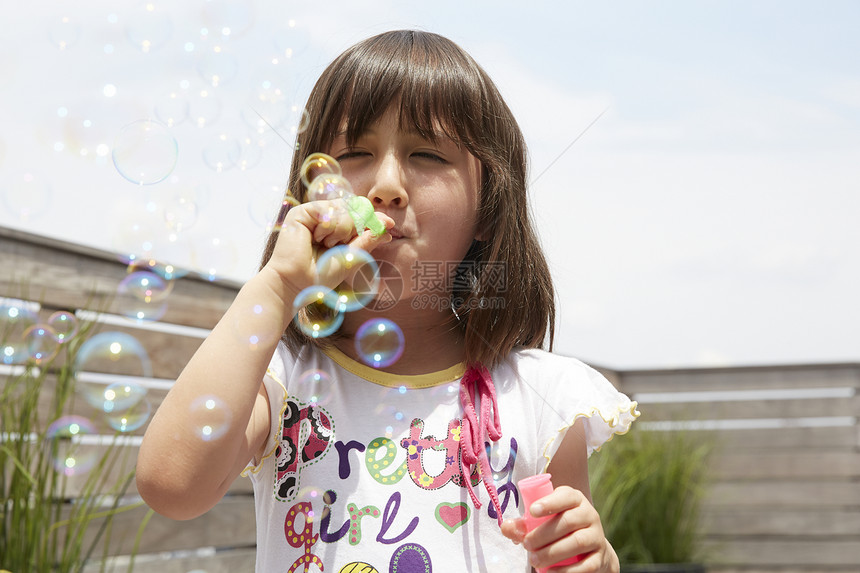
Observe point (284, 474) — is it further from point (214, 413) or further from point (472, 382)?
point (472, 382)

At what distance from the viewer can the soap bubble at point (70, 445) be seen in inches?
73.7

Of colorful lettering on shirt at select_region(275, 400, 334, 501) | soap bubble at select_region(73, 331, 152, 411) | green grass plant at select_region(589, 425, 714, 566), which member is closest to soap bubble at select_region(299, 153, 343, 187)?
colorful lettering on shirt at select_region(275, 400, 334, 501)

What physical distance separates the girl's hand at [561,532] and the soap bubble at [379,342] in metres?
0.37

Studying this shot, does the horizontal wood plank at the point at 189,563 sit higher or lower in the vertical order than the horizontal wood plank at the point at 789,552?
higher

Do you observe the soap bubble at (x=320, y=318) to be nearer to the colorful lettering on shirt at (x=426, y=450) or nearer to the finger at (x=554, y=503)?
the colorful lettering on shirt at (x=426, y=450)

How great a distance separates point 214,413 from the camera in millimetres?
958

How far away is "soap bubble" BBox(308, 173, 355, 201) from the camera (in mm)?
1134

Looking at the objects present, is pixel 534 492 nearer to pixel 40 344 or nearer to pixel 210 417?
pixel 210 417

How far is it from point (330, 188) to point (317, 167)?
9 cm

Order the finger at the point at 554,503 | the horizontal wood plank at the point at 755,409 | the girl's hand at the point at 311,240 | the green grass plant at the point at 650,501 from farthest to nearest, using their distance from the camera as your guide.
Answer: the horizontal wood plank at the point at 755,409, the green grass plant at the point at 650,501, the girl's hand at the point at 311,240, the finger at the point at 554,503

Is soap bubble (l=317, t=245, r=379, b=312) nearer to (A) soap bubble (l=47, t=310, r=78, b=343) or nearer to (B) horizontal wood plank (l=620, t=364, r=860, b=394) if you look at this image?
(A) soap bubble (l=47, t=310, r=78, b=343)

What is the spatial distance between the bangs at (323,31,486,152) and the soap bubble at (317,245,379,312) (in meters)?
0.20

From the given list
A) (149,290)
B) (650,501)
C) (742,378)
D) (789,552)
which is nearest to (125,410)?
(149,290)

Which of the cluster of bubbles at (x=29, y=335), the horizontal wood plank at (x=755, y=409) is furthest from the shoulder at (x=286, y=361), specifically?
the horizontal wood plank at (x=755, y=409)
